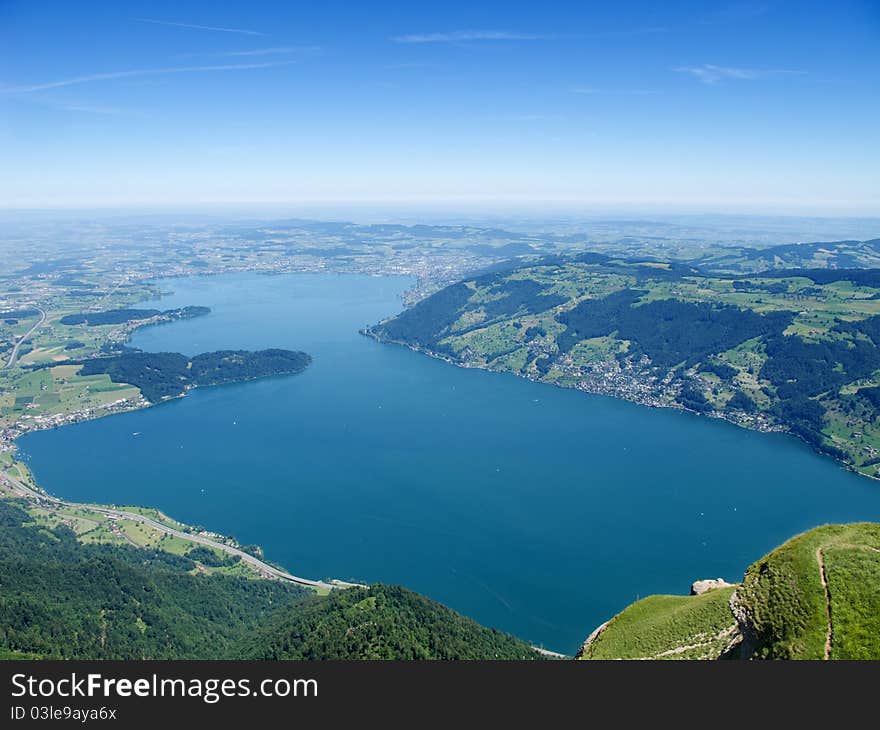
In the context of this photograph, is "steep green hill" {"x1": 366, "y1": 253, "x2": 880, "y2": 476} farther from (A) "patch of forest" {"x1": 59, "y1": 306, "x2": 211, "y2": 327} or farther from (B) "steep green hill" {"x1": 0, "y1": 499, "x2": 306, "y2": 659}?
(B) "steep green hill" {"x1": 0, "y1": 499, "x2": 306, "y2": 659}

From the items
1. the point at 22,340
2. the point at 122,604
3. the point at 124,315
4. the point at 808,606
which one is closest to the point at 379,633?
the point at 122,604

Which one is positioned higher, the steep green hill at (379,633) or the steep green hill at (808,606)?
the steep green hill at (808,606)

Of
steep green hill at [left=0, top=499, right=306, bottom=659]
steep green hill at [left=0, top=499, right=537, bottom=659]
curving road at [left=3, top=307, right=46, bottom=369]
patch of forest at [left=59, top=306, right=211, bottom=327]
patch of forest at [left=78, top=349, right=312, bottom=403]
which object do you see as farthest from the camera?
patch of forest at [left=59, top=306, right=211, bottom=327]

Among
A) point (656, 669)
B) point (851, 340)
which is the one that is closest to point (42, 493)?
point (656, 669)

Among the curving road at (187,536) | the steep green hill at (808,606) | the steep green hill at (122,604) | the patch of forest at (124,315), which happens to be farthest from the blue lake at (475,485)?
the patch of forest at (124,315)

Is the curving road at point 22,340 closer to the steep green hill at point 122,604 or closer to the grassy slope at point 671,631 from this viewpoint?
the steep green hill at point 122,604

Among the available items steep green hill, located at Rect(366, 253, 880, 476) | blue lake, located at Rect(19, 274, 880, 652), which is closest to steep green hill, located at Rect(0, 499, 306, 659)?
blue lake, located at Rect(19, 274, 880, 652)
